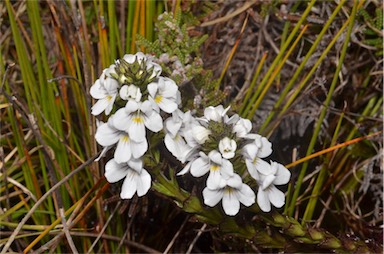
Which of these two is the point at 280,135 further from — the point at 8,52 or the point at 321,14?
the point at 8,52

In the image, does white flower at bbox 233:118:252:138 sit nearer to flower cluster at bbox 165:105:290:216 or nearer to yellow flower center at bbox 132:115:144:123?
flower cluster at bbox 165:105:290:216

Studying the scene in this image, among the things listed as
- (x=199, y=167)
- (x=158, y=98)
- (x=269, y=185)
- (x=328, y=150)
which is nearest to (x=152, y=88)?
(x=158, y=98)

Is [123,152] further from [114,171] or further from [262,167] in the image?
[262,167]

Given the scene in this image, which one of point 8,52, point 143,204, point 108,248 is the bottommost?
point 108,248

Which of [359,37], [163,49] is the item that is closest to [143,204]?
[163,49]

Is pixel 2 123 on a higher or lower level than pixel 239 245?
higher

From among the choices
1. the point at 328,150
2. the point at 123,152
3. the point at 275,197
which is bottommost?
the point at 328,150

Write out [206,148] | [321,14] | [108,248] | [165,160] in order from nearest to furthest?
[206,148]
[165,160]
[108,248]
[321,14]
